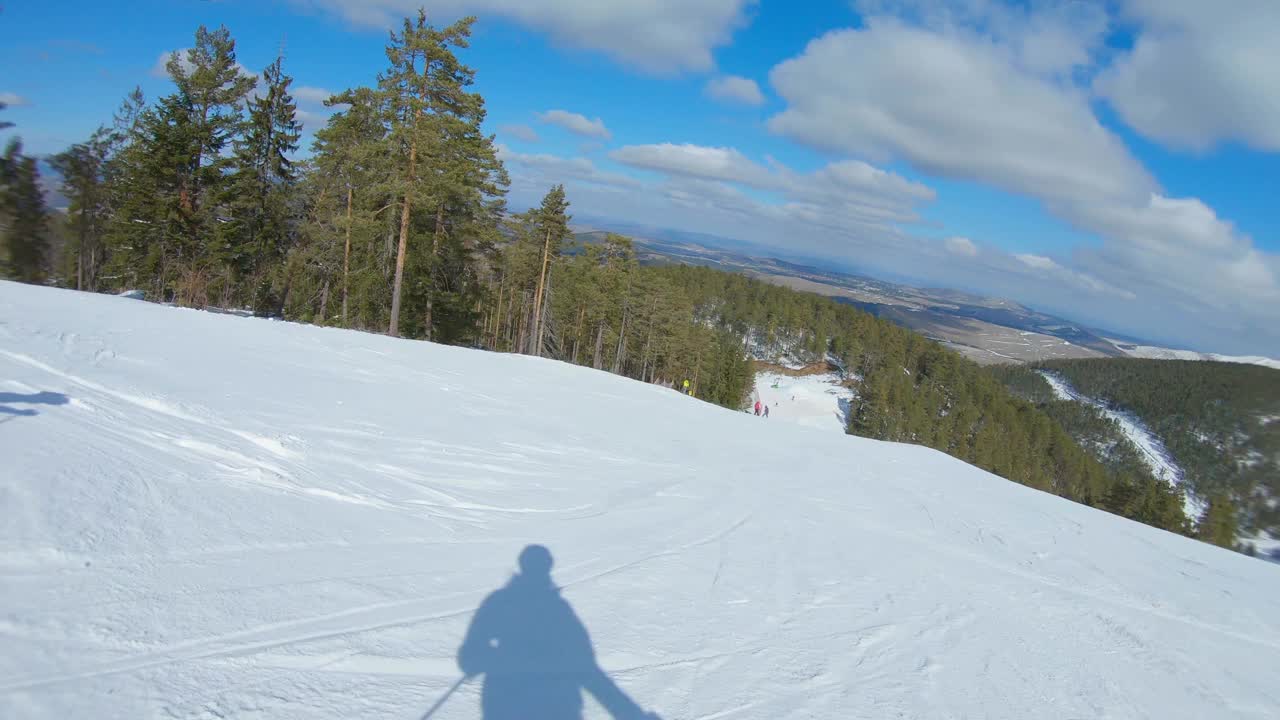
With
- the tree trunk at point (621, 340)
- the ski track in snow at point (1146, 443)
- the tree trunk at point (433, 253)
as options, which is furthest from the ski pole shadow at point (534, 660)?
the ski track in snow at point (1146, 443)

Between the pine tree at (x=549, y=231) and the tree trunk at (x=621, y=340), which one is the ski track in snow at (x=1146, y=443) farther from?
the pine tree at (x=549, y=231)

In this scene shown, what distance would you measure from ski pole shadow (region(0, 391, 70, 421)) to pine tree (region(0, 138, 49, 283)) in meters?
28.9

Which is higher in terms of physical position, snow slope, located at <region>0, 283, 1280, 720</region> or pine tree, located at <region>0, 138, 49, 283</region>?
pine tree, located at <region>0, 138, 49, 283</region>

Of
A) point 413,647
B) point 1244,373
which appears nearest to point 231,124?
point 413,647

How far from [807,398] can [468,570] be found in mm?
74884

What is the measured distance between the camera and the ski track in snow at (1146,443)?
350 feet

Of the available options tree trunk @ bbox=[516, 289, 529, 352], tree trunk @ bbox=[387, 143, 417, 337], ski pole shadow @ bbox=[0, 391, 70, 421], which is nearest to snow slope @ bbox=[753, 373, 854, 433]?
tree trunk @ bbox=[516, 289, 529, 352]

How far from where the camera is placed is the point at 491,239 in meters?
25.6

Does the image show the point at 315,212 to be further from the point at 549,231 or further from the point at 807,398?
the point at 807,398

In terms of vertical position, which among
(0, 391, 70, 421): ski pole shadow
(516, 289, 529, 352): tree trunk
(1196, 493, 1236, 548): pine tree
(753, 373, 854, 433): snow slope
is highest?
(516, 289, 529, 352): tree trunk

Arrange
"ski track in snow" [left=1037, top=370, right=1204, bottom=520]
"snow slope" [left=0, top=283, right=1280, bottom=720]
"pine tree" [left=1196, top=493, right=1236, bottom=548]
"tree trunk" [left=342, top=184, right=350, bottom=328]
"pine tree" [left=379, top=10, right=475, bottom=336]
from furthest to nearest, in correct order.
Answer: "ski track in snow" [left=1037, top=370, right=1204, bottom=520], "pine tree" [left=1196, top=493, right=1236, bottom=548], "tree trunk" [left=342, top=184, right=350, bottom=328], "pine tree" [left=379, top=10, right=475, bottom=336], "snow slope" [left=0, top=283, right=1280, bottom=720]

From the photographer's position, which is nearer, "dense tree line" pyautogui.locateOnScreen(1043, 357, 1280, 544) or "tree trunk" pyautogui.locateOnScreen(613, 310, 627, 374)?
"tree trunk" pyautogui.locateOnScreen(613, 310, 627, 374)

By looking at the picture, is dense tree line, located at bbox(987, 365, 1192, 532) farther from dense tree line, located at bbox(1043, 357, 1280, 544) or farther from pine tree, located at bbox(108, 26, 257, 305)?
pine tree, located at bbox(108, 26, 257, 305)

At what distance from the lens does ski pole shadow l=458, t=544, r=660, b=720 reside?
10.7 ft
